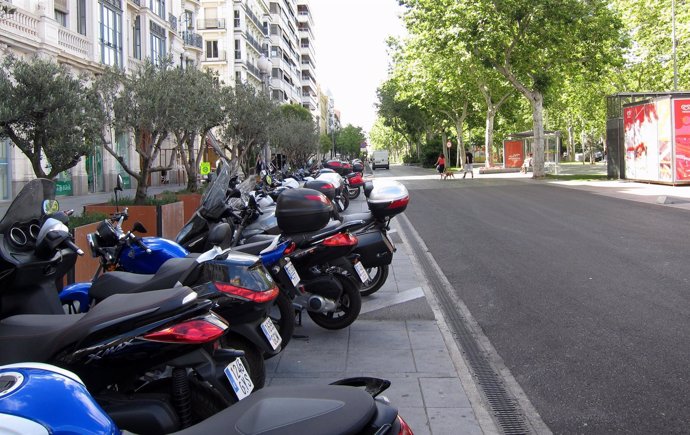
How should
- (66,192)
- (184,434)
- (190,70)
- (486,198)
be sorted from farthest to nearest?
(66,192) < (486,198) < (190,70) < (184,434)

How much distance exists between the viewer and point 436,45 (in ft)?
103

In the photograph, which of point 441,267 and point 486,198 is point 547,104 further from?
point 441,267

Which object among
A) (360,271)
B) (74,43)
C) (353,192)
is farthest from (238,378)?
(74,43)

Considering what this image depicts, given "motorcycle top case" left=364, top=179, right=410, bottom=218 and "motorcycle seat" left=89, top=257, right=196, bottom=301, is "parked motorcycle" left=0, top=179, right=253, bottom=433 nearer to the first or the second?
"motorcycle seat" left=89, top=257, right=196, bottom=301

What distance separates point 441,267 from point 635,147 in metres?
20.4

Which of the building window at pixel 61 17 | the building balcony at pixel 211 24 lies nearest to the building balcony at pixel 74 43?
the building window at pixel 61 17

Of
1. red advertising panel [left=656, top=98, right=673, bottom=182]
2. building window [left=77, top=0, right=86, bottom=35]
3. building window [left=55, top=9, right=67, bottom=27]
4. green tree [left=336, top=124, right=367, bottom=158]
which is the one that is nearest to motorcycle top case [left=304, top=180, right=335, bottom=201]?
red advertising panel [left=656, top=98, right=673, bottom=182]

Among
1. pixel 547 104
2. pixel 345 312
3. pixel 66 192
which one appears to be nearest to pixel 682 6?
pixel 547 104

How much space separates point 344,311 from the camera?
6000 millimetres

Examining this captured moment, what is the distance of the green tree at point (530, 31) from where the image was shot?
2875cm

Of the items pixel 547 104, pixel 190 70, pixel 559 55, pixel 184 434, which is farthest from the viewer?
pixel 547 104

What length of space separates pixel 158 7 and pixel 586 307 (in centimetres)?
3379

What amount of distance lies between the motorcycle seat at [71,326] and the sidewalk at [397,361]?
189cm

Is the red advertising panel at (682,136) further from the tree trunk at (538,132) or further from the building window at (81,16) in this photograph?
the building window at (81,16)
